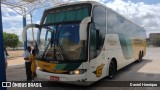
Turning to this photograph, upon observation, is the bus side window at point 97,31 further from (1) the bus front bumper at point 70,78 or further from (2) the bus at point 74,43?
(1) the bus front bumper at point 70,78

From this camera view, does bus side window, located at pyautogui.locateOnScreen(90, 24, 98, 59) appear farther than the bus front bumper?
Yes

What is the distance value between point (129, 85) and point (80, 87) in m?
2.03

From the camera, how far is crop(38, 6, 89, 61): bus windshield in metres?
7.37

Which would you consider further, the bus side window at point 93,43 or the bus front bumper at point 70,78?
the bus side window at point 93,43

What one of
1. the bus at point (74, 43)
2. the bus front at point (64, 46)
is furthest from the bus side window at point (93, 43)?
the bus front at point (64, 46)

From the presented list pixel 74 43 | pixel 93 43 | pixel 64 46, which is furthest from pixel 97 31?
pixel 64 46

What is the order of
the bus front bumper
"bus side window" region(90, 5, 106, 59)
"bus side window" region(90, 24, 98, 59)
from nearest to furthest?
the bus front bumper → "bus side window" region(90, 24, 98, 59) → "bus side window" region(90, 5, 106, 59)

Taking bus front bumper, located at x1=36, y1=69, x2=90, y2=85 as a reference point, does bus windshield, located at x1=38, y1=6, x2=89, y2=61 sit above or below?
above

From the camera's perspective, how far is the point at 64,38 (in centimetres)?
764

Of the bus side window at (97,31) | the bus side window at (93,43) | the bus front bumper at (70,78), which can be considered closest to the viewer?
the bus front bumper at (70,78)

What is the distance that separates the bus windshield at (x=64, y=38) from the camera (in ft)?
24.2

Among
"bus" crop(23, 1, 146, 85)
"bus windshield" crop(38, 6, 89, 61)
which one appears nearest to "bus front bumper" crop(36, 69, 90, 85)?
"bus" crop(23, 1, 146, 85)

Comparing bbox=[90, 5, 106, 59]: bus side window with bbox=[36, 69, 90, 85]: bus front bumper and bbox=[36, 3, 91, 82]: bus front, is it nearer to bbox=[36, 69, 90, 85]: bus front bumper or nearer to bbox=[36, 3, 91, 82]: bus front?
bbox=[36, 3, 91, 82]: bus front

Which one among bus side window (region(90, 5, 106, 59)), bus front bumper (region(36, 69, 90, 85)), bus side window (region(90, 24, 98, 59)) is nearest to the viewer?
bus front bumper (region(36, 69, 90, 85))
